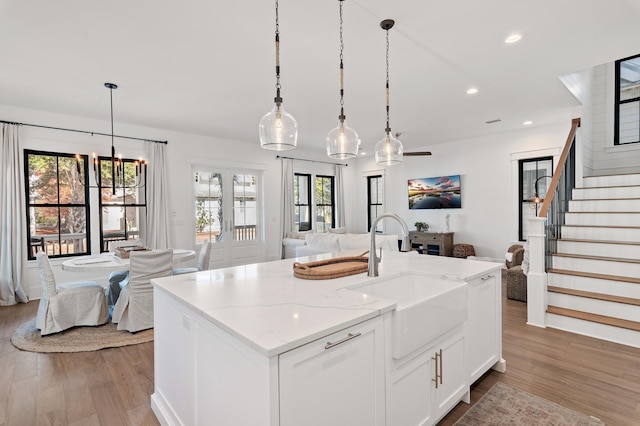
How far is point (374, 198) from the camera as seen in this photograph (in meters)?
9.04

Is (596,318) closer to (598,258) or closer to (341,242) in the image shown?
(598,258)

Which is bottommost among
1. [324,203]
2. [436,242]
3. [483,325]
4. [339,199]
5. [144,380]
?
[144,380]

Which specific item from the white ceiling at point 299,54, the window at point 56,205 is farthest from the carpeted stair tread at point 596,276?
the window at point 56,205

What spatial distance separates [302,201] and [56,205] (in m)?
4.99

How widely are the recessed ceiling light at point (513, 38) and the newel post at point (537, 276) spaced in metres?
1.89

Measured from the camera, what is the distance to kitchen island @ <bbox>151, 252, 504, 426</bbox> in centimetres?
116

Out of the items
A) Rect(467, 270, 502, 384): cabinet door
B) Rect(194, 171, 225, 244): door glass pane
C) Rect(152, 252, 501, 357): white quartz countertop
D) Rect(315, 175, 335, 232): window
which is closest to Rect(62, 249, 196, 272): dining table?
Rect(152, 252, 501, 357): white quartz countertop

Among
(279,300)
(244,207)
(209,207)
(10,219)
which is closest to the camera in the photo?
(279,300)

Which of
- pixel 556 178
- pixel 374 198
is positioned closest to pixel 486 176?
pixel 556 178

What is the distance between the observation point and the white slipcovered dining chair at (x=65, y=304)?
3348mm

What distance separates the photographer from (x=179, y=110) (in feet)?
15.7

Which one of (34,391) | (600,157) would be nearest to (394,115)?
(600,157)

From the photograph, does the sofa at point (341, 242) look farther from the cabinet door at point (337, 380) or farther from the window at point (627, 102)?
the window at point (627, 102)

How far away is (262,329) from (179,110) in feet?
Answer: 14.8
